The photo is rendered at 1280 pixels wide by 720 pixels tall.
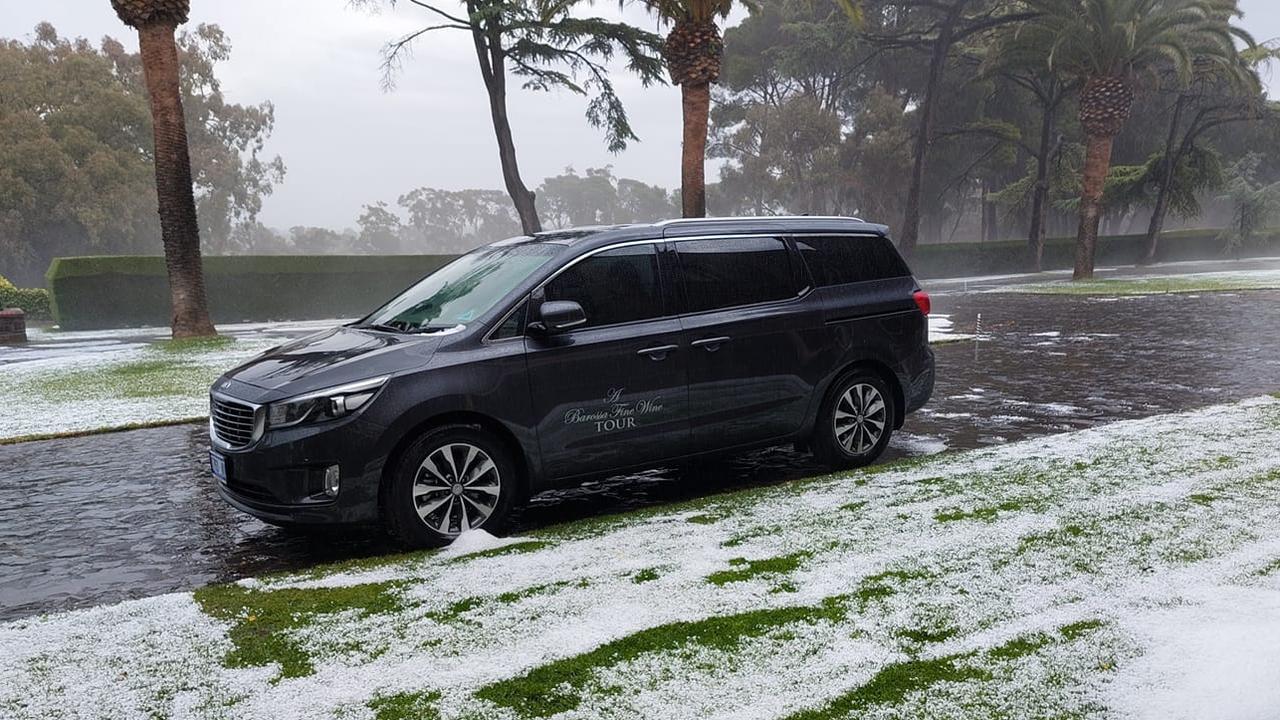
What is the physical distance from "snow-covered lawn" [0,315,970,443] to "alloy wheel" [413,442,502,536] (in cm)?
632

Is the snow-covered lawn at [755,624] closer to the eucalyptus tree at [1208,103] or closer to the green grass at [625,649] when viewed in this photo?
the green grass at [625,649]

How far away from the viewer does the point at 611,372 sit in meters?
5.92

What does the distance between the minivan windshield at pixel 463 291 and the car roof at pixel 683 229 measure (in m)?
0.14

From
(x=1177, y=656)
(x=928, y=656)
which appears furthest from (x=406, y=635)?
(x=1177, y=656)

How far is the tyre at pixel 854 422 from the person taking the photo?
699cm

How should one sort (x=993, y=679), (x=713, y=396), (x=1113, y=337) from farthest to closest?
(x=1113, y=337), (x=713, y=396), (x=993, y=679)

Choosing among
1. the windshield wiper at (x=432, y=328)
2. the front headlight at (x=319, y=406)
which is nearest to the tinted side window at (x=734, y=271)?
the windshield wiper at (x=432, y=328)

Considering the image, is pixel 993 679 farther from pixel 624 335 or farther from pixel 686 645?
pixel 624 335

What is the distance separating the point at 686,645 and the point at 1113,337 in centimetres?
1405

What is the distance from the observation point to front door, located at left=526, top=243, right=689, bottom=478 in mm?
5754

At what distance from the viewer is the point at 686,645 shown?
12.7ft

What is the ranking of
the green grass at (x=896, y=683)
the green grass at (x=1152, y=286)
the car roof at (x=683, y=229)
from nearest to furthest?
1. the green grass at (x=896, y=683)
2. the car roof at (x=683, y=229)
3. the green grass at (x=1152, y=286)

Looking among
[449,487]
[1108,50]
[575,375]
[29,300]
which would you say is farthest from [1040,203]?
[449,487]

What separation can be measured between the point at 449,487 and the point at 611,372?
3.81 feet
